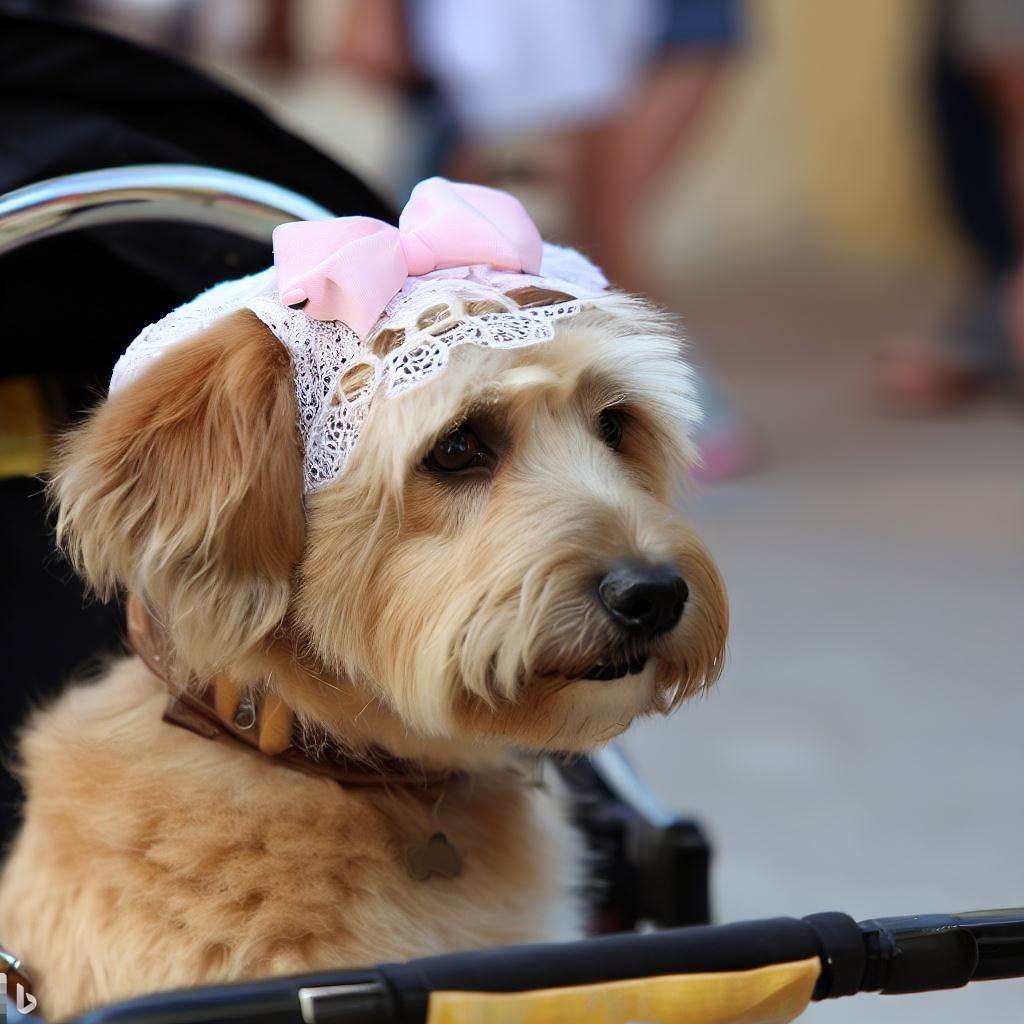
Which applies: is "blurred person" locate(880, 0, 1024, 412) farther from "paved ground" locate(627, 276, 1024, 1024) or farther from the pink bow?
the pink bow

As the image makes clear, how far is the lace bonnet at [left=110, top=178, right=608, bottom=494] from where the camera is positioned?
1.49 metres

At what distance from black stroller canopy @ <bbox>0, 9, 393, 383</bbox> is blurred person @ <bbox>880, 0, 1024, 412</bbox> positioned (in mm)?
3345

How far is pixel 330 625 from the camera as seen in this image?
1545mm

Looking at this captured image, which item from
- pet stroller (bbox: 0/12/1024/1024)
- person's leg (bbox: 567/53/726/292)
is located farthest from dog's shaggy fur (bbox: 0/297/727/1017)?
person's leg (bbox: 567/53/726/292)

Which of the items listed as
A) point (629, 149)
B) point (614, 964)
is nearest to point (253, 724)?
point (614, 964)

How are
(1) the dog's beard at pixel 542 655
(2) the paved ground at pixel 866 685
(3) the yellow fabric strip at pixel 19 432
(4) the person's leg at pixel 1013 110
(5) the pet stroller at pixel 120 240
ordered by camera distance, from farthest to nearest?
(4) the person's leg at pixel 1013 110, (2) the paved ground at pixel 866 685, (3) the yellow fabric strip at pixel 19 432, (5) the pet stroller at pixel 120 240, (1) the dog's beard at pixel 542 655

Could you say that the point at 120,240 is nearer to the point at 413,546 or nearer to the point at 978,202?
the point at 413,546

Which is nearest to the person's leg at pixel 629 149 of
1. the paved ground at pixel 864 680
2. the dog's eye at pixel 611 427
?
the paved ground at pixel 864 680

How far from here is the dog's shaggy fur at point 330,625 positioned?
1.48 metres

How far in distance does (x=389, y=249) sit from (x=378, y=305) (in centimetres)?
7

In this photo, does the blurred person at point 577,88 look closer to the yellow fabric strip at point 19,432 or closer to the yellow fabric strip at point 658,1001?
the yellow fabric strip at point 19,432

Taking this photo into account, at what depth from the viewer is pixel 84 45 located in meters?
2.02

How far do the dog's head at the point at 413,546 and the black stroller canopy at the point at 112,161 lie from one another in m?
0.48

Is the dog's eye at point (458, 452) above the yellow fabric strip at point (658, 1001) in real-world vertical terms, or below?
above
